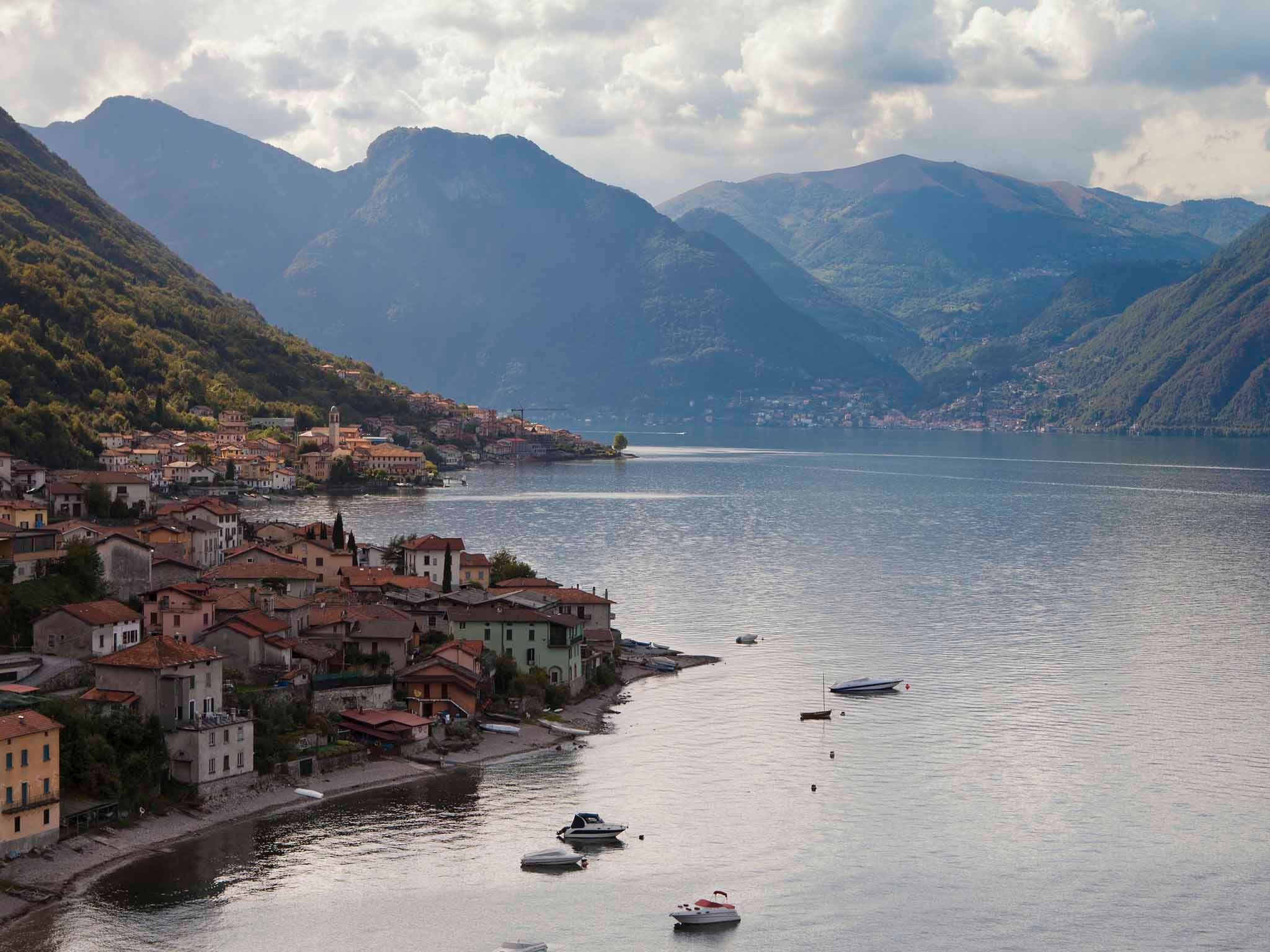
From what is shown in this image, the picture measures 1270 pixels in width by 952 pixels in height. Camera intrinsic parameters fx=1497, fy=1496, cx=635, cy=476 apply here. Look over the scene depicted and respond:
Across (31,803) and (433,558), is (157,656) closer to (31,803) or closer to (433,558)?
(31,803)

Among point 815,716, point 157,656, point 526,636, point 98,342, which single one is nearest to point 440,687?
point 526,636

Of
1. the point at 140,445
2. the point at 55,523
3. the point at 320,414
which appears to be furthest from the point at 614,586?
the point at 320,414

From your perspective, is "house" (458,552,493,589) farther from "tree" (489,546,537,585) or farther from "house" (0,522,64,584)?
"house" (0,522,64,584)

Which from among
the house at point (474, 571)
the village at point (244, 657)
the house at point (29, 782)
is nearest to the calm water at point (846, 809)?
the house at point (29, 782)

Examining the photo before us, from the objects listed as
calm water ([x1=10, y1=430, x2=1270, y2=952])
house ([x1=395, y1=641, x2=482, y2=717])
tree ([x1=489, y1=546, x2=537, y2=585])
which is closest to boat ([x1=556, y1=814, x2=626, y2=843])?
calm water ([x1=10, y1=430, x2=1270, y2=952])

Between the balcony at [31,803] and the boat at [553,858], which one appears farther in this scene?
the boat at [553,858]

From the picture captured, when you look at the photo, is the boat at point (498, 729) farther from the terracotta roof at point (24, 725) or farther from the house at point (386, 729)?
the terracotta roof at point (24, 725)
